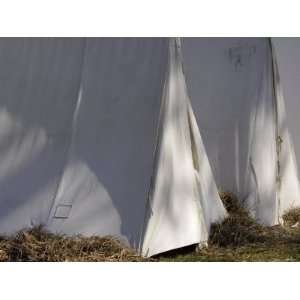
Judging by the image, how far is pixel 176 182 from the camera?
4.19 metres

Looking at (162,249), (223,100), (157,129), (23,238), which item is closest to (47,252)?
(23,238)

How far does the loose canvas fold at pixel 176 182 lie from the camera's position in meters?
4.03

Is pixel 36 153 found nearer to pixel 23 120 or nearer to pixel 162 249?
pixel 23 120

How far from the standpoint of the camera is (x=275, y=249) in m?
4.70

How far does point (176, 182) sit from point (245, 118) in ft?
5.60

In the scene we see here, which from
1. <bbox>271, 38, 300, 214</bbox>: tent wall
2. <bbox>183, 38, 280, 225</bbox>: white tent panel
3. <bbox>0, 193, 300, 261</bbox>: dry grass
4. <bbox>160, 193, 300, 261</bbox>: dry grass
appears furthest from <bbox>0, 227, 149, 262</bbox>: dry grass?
<bbox>271, 38, 300, 214</bbox>: tent wall

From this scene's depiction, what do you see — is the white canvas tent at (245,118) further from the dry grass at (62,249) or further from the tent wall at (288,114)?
the dry grass at (62,249)

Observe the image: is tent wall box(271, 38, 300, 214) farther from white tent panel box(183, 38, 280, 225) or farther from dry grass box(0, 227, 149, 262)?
dry grass box(0, 227, 149, 262)

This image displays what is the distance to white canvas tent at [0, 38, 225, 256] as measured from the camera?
4.09 m

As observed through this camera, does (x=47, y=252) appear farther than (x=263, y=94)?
No

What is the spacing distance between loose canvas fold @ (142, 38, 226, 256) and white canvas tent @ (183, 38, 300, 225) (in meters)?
1.19

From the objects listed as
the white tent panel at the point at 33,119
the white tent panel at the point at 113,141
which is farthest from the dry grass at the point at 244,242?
the white tent panel at the point at 33,119

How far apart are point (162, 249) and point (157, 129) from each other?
2.56ft

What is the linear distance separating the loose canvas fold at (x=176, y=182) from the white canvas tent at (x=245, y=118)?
1.19 metres
